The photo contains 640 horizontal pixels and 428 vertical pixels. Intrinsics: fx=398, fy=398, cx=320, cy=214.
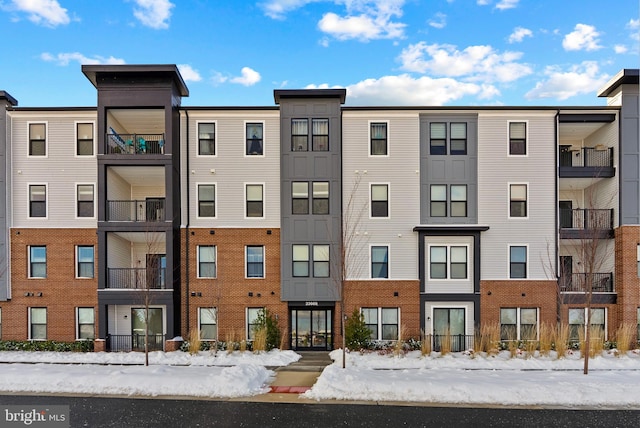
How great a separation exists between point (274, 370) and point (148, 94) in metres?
12.8

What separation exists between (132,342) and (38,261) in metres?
5.70

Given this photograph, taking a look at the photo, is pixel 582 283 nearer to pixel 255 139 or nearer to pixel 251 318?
pixel 251 318

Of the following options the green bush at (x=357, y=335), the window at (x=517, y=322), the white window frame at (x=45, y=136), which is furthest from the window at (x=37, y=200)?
the window at (x=517, y=322)

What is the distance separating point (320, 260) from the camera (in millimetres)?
17844

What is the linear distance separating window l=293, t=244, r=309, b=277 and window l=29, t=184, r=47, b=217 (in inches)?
453

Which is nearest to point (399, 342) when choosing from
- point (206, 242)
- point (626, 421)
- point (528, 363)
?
point (528, 363)

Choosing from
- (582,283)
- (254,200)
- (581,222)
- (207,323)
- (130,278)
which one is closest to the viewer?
(130,278)

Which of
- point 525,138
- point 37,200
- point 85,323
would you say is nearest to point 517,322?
point 525,138

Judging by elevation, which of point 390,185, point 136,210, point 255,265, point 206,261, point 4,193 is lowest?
point 255,265

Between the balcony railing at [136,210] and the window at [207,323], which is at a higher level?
the balcony railing at [136,210]

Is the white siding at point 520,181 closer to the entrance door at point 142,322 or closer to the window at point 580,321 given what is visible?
the window at point 580,321

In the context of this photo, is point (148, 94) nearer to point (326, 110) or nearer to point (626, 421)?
point (326, 110)

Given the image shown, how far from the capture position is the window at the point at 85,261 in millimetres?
18031

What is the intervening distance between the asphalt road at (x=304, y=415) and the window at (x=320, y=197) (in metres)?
8.82
